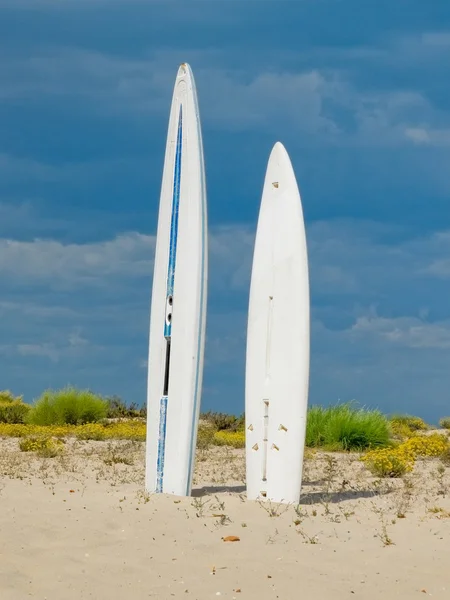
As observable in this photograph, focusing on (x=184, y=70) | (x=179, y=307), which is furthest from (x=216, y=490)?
(x=184, y=70)

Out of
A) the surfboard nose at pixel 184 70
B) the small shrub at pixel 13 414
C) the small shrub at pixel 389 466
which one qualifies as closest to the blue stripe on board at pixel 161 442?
the small shrub at pixel 389 466

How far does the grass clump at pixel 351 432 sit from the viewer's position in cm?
1725

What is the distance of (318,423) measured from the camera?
59.5 feet

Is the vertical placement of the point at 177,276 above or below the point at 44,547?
above

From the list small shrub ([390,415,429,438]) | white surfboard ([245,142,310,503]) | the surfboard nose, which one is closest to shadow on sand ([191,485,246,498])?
white surfboard ([245,142,310,503])

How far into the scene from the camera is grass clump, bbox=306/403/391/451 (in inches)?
679

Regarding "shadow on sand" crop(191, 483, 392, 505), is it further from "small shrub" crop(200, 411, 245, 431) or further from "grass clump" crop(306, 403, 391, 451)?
"small shrub" crop(200, 411, 245, 431)

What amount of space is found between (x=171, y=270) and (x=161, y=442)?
199cm

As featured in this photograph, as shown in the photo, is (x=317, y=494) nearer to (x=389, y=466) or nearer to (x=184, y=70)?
(x=389, y=466)

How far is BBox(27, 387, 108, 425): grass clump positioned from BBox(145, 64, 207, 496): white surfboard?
455 inches

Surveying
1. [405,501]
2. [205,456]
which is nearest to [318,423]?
[205,456]

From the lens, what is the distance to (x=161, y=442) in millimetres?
10383

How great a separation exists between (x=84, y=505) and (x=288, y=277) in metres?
3.29

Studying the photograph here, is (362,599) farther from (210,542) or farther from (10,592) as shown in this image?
(10,592)
